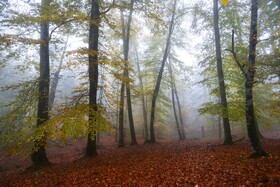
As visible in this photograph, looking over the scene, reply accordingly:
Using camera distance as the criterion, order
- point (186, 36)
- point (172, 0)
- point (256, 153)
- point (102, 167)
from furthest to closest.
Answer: point (186, 36)
point (172, 0)
point (102, 167)
point (256, 153)

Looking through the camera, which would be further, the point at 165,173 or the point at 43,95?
the point at 43,95

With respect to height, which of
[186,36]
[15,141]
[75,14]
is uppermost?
[186,36]

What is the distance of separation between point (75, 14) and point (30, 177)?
779 centimetres

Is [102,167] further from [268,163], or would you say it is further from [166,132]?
[166,132]

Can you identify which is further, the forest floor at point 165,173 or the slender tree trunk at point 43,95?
the slender tree trunk at point 43,95

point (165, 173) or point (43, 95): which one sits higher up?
point (43, 95)

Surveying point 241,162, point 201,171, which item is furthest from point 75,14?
point 241,162

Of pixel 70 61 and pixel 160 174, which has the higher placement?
pixel 70 61

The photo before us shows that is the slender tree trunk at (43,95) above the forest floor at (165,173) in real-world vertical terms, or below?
above

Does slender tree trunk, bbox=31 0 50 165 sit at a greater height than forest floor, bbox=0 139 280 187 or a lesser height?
greater

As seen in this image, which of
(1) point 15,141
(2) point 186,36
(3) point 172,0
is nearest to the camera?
(1) point 15,141

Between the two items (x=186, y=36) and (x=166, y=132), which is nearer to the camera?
(x=186, y=36)

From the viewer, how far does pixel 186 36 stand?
18672mm

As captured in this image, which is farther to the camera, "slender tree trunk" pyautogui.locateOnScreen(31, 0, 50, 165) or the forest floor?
"slender tree trunk" pyautogui.locateOnScreen(31, 0, 50, 165)
